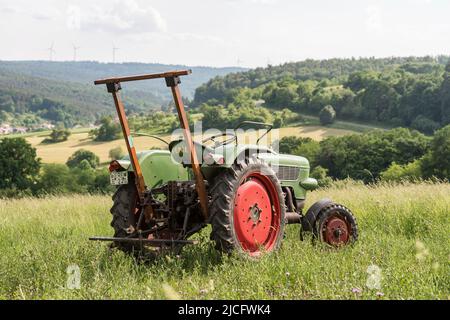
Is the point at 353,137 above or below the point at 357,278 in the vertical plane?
below

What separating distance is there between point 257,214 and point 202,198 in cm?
71

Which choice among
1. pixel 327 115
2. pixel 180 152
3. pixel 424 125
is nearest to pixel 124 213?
pixel 180 152

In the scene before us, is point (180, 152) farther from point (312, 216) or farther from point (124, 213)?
point (312, 216)

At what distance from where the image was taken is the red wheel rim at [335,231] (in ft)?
23.5

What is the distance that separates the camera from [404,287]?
183 inches

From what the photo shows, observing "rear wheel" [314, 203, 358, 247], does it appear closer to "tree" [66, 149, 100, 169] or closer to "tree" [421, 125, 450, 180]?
"tree" [421, 125, 450, 180]

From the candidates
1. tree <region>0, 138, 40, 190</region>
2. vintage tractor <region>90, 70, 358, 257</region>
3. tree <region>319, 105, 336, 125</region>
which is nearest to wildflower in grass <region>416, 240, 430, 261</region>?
vintage tractor <region>90, 70, 358, 257</region>

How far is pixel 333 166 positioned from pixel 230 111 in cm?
3006

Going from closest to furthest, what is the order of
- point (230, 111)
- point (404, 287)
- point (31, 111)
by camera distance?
point (404, 287), point (230, 111), point (31, 111)

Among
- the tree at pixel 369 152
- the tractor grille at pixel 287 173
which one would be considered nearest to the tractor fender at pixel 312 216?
the tractor grille at pixel 287 173

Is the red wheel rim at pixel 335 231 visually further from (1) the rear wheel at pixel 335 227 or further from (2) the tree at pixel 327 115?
(2) the tree at pixel 327 115

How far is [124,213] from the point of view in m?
6.53
